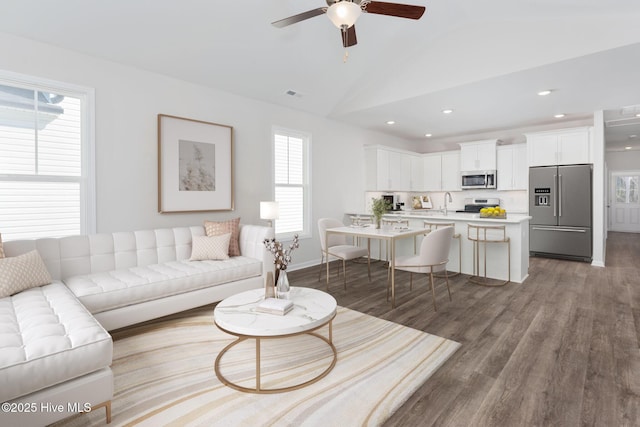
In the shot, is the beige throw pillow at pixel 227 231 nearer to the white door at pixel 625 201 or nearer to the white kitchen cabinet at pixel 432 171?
the white kitchen cabinet at pixel 432 171

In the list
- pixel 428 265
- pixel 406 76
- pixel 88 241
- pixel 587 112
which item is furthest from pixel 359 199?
pixel 88 241

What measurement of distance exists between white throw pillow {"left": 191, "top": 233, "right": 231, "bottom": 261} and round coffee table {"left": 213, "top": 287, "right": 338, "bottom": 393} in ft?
3.75

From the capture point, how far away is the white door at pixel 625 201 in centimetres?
956

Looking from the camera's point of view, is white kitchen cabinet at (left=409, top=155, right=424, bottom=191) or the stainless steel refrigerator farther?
white kitchen cabinet at (left=409, top=155, right=424, bottom=191)

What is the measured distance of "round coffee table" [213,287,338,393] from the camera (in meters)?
1.90

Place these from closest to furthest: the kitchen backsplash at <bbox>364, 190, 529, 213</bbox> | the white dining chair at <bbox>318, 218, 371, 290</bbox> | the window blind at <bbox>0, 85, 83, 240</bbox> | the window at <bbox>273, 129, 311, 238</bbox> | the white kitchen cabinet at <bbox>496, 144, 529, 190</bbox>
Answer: the window blind at <bbox>0, 85, 83, 240</bbox>, the white dining chair at <bbox>318, 218, 371, 290</bbox>, the window at <bbox>273, 129, 311, 238</bbox>, the white kitchen cabinet at <bbox>496, 144, 529, 190</bbox>, the kitchen backsplash at <bbox>364, 190, 529, 213</bbox>

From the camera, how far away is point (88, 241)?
3029mm

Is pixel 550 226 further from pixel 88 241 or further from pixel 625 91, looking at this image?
pixel 88 241

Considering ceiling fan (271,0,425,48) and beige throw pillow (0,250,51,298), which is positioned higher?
ceiling fan (271,0,425,48)

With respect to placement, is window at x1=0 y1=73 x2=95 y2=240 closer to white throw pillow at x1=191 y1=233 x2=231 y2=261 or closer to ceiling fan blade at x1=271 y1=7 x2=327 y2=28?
white throw pillow at x1=191 y1=233 x2=231 y2=261

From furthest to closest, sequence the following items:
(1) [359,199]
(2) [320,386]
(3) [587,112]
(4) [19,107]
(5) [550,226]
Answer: (1) [359,199], (5) [550,226], (3) [587,112], (4) [19,107], (2) [320,386]

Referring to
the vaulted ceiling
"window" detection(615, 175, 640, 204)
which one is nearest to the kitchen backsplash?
the vaulted ceiling

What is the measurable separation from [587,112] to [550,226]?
200 cm

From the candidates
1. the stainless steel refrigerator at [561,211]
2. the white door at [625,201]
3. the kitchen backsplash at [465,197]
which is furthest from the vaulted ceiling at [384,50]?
the white door at [625,201]
